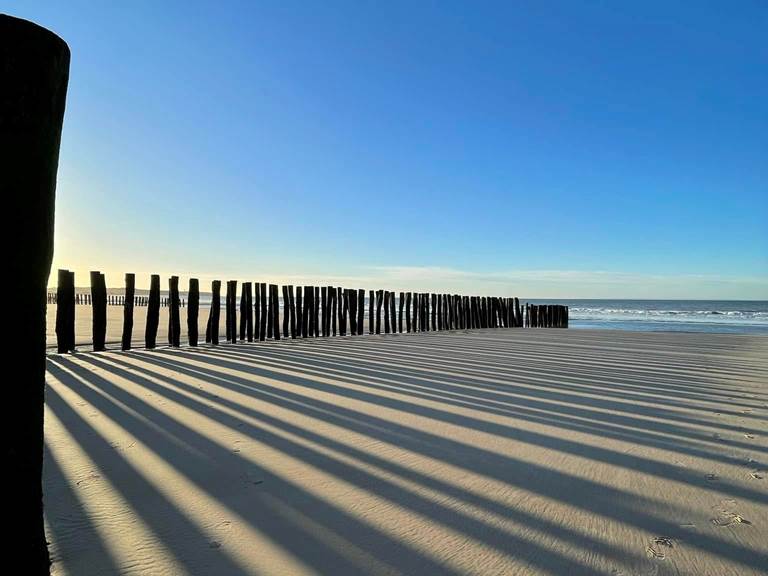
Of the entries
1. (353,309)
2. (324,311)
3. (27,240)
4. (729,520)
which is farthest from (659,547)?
(353,309)

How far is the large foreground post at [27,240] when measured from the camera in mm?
1447

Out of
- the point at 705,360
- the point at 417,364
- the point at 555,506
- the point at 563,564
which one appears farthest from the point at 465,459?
the point at 705,360

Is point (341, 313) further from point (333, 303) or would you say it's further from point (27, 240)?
point (27, 240)

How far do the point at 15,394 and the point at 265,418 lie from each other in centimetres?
256

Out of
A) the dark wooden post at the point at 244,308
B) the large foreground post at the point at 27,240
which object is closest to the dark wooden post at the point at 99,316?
the dark wooden post at the point at 244,308

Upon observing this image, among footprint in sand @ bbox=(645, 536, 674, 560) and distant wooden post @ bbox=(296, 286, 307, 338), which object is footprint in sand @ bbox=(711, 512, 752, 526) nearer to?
footprint in sand @ bbox=(645, 536, 674, 560)

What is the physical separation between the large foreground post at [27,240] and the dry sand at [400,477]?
0.44m

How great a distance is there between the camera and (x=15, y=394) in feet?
4.81

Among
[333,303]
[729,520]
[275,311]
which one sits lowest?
[729,520]

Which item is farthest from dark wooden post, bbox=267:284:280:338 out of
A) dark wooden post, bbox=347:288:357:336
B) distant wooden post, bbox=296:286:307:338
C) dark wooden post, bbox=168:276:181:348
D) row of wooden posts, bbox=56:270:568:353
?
dark wooden post, bbox=347:288:357:336

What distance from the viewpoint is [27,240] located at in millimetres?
1499

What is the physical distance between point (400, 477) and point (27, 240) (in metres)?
1.96

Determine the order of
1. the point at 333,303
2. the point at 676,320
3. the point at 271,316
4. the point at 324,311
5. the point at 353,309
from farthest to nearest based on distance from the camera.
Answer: the point at 676,320
the point at 353,309
the point at 333,303
the point at 324,311
the point at 271,316

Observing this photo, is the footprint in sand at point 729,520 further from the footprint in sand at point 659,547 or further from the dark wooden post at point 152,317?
the dark wooden post at point 152,317
